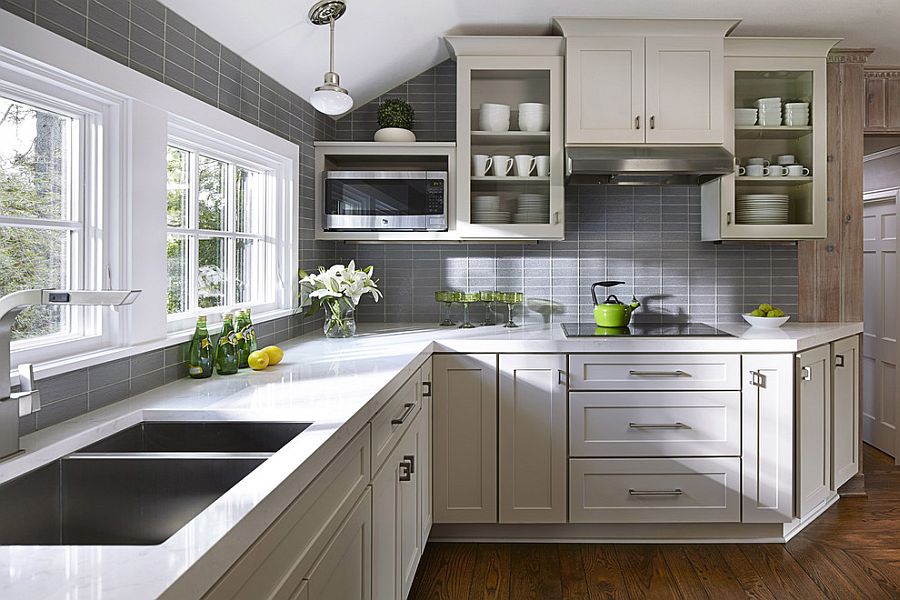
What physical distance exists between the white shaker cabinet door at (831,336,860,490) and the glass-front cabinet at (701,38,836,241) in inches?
23.1

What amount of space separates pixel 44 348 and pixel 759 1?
9.65 feet

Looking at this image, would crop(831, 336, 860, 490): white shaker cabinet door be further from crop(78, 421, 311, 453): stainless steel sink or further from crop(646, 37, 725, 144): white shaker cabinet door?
crop(78, 421, 311, 453): stainless steel sink

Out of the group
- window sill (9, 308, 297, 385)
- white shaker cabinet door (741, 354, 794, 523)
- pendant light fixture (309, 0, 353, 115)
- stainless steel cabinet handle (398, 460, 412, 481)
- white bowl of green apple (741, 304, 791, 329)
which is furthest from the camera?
white bowl of green apple (741, 304, 791, 329)

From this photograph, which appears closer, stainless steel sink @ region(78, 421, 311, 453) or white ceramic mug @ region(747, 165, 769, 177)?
stainless steel sink @ region(78, 421, 311, 453)

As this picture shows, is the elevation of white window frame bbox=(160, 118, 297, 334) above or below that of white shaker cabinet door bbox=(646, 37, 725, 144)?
below

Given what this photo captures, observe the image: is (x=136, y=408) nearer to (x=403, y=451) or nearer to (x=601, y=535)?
(x=403, y=451)

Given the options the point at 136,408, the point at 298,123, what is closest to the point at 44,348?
the point at 136,408

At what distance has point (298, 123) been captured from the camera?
3.22 m

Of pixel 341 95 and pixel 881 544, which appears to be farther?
pixel 881 544

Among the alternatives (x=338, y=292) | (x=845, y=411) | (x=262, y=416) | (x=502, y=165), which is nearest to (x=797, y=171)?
(x=845, y=411)

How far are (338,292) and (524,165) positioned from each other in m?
1.07

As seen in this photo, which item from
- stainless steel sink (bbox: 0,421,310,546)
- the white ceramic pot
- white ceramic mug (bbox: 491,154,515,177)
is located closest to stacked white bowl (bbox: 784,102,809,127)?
white ceramic mug (bbox: 491,154,515,177)

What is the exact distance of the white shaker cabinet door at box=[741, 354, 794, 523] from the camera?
3.04 metres

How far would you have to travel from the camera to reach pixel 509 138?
3.46 metres
